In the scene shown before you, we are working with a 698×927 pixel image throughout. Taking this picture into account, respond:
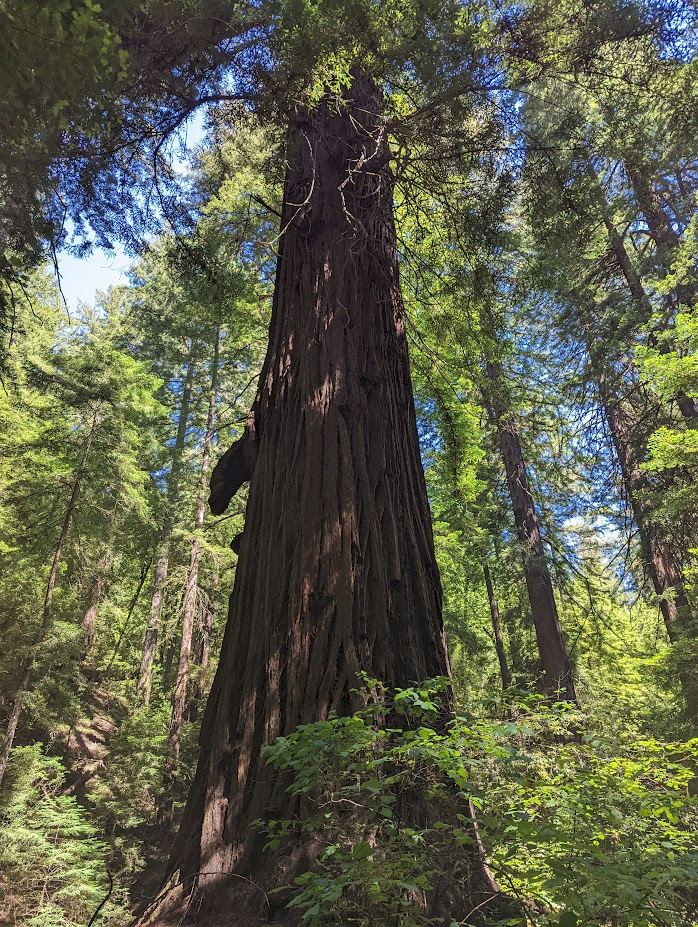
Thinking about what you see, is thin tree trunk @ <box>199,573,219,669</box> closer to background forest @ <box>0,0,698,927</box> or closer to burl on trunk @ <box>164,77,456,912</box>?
background forest @ <box>0,0,698,927</box>

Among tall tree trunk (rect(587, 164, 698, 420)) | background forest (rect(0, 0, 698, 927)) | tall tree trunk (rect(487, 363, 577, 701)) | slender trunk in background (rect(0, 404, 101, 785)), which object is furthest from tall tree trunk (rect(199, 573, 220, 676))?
tall tree trunk (rect(587, 164, 698, 420))

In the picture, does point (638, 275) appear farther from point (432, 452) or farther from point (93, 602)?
point (93, 602)

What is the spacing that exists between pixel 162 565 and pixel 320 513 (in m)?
14.0

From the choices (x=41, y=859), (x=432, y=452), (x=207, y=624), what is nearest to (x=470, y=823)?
(x=41, y=859)

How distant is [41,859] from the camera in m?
7.01

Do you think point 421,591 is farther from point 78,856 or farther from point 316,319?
point 78,856

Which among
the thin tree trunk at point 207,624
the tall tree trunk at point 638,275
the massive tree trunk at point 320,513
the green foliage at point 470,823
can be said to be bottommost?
the green foliage at point 470,823

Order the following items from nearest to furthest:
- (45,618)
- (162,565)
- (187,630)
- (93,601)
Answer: (45,618)
(187,630)
(93,601)
(162,565)

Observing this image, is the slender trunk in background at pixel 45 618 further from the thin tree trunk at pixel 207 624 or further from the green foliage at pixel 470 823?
the green foliage at pixel 470 823

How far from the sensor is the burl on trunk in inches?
91.8

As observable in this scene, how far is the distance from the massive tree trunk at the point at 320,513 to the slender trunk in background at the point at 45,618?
6.78m

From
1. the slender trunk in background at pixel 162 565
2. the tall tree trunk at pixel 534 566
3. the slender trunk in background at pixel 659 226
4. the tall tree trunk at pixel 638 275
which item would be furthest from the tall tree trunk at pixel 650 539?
the slender trunk in background at pixel 162 565

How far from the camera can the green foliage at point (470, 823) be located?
133 centimetres

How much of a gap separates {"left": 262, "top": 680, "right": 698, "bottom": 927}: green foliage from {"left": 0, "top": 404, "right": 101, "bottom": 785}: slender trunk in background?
26.3 ft
